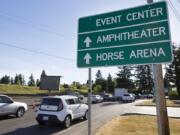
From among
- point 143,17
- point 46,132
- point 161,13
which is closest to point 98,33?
point 143,17

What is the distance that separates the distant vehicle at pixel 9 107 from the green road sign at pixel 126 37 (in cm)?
1268

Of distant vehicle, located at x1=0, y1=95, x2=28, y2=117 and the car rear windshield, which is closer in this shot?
the car rear windshield

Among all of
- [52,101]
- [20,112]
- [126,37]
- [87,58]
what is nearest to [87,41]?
[87,58]

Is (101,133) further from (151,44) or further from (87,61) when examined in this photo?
(151,44)

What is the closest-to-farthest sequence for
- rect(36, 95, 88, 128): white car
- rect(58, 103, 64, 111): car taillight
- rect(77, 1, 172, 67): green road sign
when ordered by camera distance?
rect(77, 1, 172, 67): green road sign → rect(36, 95, 88, 128): white car → rect(58, 103, 64, 111): car taillight

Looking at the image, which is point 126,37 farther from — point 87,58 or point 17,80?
point 17,80

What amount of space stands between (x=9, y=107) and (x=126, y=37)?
13.8 m

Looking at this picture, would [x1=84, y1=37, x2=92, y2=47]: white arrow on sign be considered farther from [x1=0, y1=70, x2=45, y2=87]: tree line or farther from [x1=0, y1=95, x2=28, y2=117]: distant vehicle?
[x1=0, y1=70, x2=45, y2=87]: tree line

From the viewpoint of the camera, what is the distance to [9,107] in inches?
663

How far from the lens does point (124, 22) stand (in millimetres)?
5105

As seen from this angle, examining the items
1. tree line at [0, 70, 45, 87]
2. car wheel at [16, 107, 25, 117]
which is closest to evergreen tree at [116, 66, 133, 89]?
tree line at [0, 70, 45, 87]

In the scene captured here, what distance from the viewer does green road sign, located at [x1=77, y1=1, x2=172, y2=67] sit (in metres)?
4.59

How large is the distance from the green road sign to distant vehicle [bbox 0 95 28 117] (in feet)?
41.6

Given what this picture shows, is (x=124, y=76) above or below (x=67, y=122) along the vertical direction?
above
